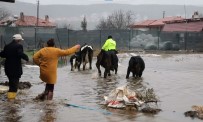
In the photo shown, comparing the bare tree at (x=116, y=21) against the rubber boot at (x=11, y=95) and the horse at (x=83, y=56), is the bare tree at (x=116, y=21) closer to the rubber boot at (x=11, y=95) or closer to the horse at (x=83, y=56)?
the horse at (x=83, y=56)

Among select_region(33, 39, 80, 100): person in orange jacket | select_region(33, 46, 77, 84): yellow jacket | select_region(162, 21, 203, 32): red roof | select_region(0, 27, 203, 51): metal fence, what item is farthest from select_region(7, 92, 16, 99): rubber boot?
select_region(162, 21, 203, 32): red roof

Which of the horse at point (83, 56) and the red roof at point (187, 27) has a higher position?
the red roof at point (187, 27)

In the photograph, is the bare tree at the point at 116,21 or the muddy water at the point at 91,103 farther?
the bare tree at the point at 116,21

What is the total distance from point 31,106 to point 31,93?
2481mm

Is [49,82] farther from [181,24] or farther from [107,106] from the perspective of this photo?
[181,24]

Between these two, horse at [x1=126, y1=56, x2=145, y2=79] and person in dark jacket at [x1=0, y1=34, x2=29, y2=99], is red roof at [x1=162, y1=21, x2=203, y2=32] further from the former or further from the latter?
person in dark jacket at [x1=0, y1=34, x2=29, y2=99]

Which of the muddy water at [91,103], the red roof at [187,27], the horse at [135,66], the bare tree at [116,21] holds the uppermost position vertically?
the bare tree at [116,21]

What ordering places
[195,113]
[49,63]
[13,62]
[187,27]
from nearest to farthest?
[195,113]
[13,62]
[49,63]
[187,27]

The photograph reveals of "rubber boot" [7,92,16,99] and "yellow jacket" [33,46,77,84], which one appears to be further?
"yellow jacket" [33,46,77,84]

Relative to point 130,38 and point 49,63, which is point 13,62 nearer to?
point 49,63

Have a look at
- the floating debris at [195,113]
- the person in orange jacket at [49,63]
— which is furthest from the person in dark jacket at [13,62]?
the floating debris at [195,113]

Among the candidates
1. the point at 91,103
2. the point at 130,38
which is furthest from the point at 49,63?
the point at 130,38

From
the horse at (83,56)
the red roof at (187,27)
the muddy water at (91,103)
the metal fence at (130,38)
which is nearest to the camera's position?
the muddy water at (91,103)

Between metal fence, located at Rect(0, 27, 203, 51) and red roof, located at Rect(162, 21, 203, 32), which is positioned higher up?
red roof, located at Rect(162, 21, 203, 32)
